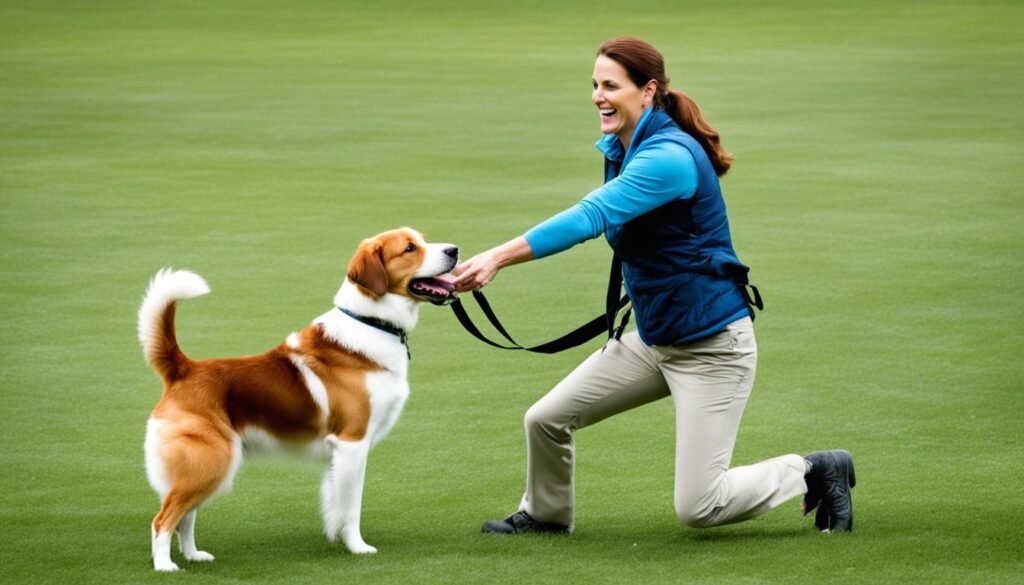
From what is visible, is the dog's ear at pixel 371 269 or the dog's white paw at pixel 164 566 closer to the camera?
the dog's white paw at pixel 164 566

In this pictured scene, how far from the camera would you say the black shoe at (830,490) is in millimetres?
5293

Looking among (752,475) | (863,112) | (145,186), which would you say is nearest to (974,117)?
(863,112)

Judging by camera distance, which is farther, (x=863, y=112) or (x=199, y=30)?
(x=199, y=30)

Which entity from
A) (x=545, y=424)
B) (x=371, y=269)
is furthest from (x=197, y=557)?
(x=545, y=424)

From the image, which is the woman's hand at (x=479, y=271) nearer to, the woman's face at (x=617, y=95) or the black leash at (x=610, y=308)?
the black leash at (x=610, y=308)

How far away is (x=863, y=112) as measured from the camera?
1611 centimetres

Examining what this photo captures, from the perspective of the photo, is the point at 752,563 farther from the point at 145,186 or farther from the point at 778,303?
the point at 145,186

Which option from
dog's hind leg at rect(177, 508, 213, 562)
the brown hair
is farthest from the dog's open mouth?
dog's hind leg at rect(177, 508, 213, 562)

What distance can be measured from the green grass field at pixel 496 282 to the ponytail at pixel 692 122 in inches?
51.9

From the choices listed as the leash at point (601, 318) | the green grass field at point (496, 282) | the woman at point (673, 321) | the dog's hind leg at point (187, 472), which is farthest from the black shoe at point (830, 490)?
the dog's hind leg at point (187, 472)

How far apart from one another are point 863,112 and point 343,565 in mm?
12220

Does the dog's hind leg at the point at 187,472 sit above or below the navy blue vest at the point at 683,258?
below

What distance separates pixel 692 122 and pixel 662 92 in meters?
0.14

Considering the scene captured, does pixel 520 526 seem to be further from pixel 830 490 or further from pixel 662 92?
pixel 662 92
